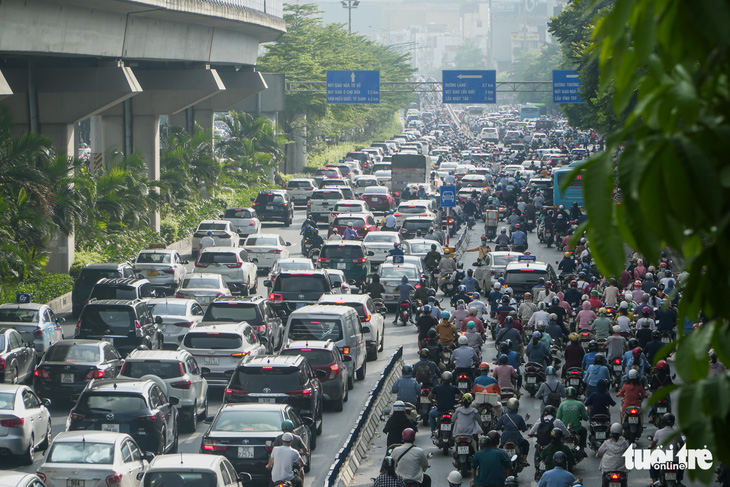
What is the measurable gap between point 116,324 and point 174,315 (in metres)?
2.22

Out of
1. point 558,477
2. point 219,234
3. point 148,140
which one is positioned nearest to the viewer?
point 558,477

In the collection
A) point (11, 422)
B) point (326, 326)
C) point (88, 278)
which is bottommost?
point (88, 278)

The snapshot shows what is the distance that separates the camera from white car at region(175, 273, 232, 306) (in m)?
30.3

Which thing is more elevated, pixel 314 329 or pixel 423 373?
pixel 314 329

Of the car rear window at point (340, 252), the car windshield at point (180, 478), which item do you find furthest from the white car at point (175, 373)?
the car rear window at point (340, 252)

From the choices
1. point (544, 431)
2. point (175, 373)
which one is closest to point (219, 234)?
point (175, 373)

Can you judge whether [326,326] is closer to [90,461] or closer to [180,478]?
[90,461]

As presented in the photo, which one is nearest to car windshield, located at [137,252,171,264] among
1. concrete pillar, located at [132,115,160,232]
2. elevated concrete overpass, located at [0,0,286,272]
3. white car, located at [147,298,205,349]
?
elevated concrete overpass, located at [0,0,286,272]

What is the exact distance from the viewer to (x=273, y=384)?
18.8m

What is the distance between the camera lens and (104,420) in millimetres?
17219

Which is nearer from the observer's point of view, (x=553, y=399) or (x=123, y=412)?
(x=123, y=412)

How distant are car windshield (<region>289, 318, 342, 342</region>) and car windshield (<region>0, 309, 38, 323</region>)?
5797mm

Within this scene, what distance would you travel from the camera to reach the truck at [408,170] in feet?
219

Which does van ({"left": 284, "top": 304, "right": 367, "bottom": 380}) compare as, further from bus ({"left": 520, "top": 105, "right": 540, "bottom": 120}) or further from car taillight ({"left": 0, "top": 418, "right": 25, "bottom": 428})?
bus ({"left": 520, "top": 105, "right": 540, "bottom": 120})
